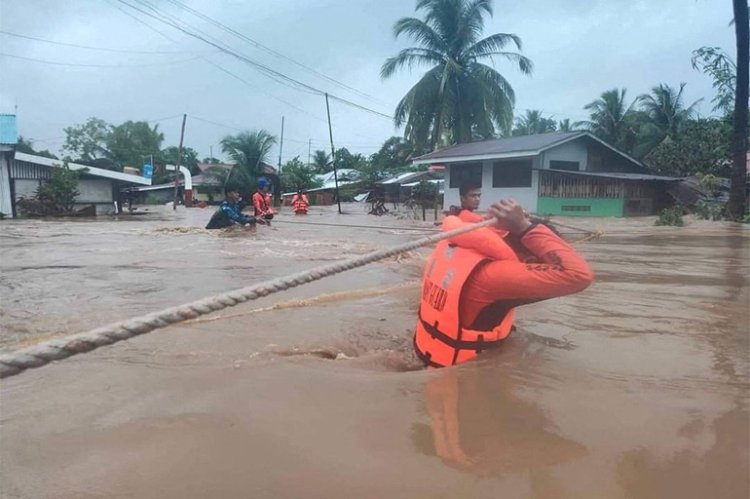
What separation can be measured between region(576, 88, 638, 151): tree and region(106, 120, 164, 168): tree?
42.4 meters

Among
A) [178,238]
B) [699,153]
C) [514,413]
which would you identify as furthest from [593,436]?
[699,153]

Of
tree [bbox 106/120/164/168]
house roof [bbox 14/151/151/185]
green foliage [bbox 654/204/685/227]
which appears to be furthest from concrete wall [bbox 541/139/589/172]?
tree [bbox 106/120/164/168]

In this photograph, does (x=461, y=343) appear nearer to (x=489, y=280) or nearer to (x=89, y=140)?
(x=489, y=280)

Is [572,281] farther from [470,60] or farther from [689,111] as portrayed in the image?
[689,111]

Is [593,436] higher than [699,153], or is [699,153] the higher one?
[699,153]

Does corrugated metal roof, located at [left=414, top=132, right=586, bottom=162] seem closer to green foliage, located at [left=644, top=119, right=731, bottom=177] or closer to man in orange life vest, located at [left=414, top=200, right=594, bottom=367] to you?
green foliage, located at [left=644, top=119, right=731, bottom=177]

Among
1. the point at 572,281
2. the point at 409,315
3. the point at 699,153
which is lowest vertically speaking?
the point at 409,315

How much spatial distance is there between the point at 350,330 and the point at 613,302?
2389 millimetres

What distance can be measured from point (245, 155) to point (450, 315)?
3721 centimetres

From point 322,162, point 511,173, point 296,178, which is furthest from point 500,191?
point 322,162

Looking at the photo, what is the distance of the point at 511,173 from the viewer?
22.6 m

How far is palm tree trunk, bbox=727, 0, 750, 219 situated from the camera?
1552cm

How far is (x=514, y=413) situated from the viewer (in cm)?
240

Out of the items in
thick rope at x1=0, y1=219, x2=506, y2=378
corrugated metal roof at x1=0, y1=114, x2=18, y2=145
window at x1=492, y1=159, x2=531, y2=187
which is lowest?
thick rope at x1=0, y1=219, x2=506, y2=378
